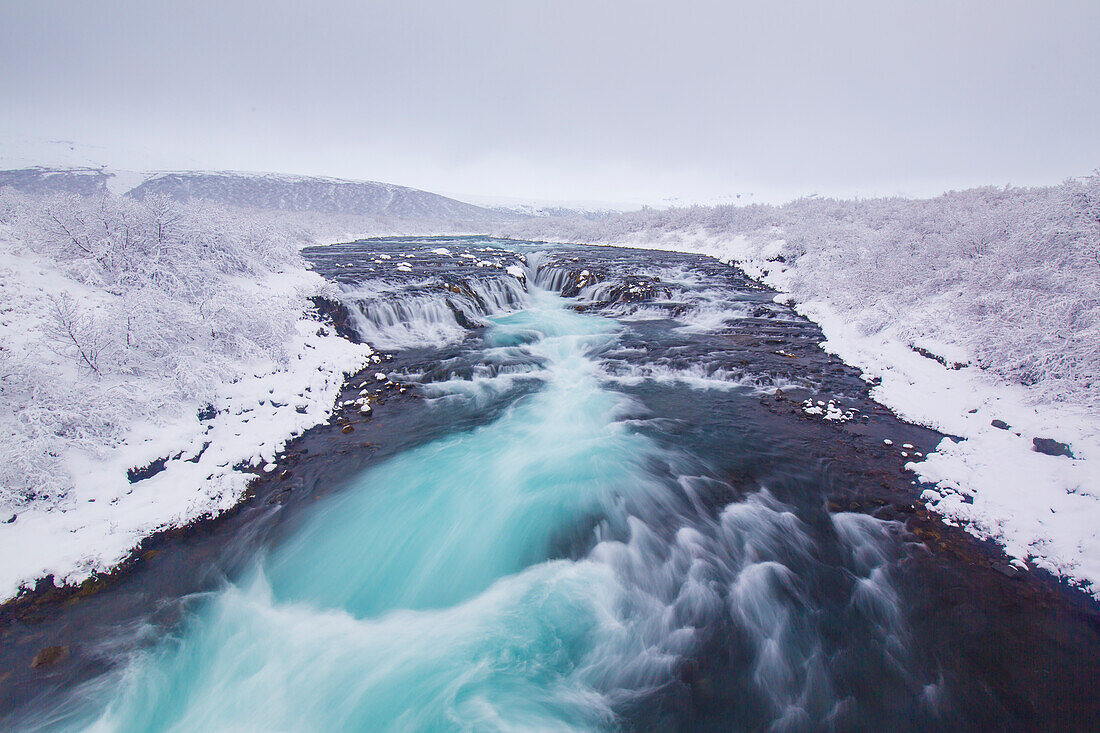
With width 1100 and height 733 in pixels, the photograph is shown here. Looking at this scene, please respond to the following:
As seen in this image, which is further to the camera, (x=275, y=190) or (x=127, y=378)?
(x=275, y=190)

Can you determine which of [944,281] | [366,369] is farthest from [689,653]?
[944,281]

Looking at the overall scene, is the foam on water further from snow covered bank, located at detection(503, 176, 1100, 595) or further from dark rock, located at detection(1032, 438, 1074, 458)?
dark rock, located at detection(1032, 438, 1074, 458)

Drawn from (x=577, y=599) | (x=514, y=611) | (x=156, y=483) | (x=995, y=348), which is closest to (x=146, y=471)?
(x=156, y=483)

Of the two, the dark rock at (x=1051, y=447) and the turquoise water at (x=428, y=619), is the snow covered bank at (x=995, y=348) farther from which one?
the turquoise water at (x=428, y=619)

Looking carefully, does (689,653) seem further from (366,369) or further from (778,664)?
(366,369)

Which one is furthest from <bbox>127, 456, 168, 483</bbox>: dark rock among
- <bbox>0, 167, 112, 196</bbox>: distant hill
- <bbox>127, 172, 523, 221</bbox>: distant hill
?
<bbox>0, 167, 112, 196</bbox>: distant hill

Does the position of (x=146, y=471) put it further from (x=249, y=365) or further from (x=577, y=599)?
(x=577, y=599)
